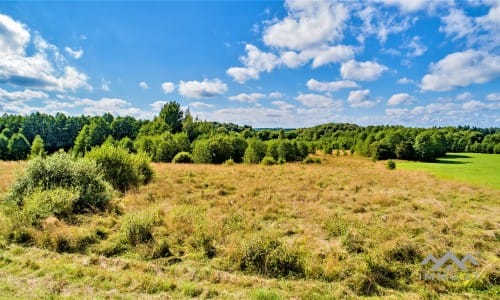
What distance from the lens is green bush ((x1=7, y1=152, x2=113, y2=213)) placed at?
8.96 m

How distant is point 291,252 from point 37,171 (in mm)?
10074

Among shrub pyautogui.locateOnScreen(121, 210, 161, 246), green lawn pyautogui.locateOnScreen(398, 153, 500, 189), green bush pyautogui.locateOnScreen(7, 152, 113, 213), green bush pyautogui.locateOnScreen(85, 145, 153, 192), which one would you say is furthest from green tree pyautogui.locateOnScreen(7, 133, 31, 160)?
green lawn pyautogui.locateOnScreen(398, 153, 500, 189)

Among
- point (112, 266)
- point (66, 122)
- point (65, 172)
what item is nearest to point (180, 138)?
point (65, 172)

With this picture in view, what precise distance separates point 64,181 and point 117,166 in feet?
14.7

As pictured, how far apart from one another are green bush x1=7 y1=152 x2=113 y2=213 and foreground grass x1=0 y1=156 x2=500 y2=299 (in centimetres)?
100

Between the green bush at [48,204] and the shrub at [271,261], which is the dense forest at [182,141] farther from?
the shrub at [271,261]

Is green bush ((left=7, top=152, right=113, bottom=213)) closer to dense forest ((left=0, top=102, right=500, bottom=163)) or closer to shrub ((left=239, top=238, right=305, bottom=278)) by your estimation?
shrub ((left=239, top=238, right=305, bottom=278))

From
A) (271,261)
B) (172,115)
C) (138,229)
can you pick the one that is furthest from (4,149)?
(271,261)

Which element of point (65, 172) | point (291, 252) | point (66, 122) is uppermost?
point (66, 122)

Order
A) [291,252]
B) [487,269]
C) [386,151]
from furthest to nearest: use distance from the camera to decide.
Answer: [386,151] → [291,252] → [487,269]

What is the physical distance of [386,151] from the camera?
56.7 metres

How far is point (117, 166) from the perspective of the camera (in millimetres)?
13984

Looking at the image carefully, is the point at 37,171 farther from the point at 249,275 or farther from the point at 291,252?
the point at 291,252

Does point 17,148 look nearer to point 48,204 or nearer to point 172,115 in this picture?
point 172,115
